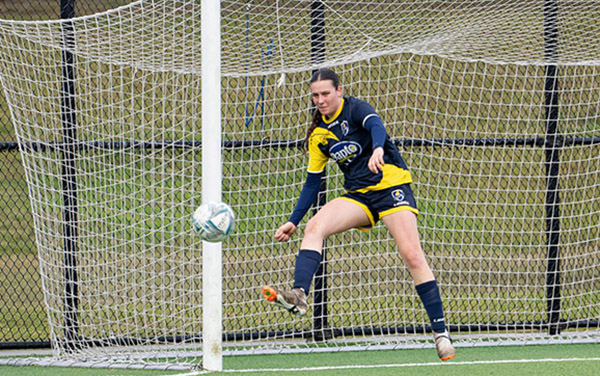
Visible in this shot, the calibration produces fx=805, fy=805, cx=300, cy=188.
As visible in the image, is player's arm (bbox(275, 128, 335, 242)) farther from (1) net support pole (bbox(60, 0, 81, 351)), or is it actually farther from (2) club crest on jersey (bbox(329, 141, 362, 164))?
(1) net support pole (bbox(60, 0, 81, 351))

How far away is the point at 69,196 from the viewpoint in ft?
21.3

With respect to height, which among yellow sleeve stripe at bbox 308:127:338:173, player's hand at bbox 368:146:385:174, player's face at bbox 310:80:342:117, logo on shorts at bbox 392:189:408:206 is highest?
player's face at bbox 310:80:342:117

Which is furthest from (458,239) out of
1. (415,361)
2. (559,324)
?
(415,361)

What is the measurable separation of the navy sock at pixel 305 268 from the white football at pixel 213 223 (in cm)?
55

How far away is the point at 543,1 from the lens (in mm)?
6984

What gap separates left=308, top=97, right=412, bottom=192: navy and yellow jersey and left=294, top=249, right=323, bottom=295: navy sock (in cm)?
65

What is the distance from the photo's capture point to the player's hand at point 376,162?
4996 mm

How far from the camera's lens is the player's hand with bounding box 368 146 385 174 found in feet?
16.4

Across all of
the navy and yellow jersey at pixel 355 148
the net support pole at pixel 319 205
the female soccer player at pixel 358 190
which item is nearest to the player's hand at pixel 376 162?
the female soccer player at pixel 358 190

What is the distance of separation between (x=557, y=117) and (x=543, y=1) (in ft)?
3.39

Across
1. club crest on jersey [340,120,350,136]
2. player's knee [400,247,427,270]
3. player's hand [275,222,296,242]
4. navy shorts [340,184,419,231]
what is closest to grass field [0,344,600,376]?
player's knee [400,247,427,270]

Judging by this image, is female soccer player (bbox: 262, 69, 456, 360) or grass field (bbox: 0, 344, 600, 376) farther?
grass field (bbox: 0, 344, 600, 376)

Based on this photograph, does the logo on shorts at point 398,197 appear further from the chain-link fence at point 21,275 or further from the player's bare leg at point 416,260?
the chain-link fence at point 21,275

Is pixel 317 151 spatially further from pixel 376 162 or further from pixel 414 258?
pixel 414 258
